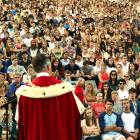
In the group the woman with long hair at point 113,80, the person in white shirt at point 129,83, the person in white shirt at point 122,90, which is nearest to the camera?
the person in white shirt at point 122,90

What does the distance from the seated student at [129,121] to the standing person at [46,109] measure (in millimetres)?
3473

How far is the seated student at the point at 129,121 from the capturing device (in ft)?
26.6

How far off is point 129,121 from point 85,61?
3744 millimetres

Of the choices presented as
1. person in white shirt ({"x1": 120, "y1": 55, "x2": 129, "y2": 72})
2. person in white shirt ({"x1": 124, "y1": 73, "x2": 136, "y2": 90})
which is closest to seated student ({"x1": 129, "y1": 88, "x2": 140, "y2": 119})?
person in white shirt ({"x1": 124, "y1": 73, "x2": 136, "y2": 90})

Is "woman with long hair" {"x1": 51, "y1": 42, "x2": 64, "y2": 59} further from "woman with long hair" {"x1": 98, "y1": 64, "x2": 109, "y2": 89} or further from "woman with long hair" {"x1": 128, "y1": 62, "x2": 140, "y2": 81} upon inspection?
"woman with long hair" {"x1": 128, "y1": 62, "x2": 140, "y2": 81}

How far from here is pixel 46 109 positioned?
4652mm

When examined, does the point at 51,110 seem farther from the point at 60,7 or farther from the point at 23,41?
the point at 60,7

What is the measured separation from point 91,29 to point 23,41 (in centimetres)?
301

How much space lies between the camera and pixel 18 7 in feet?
65.0

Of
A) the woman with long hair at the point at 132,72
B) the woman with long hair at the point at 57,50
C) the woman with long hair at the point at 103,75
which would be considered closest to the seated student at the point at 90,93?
the woman with long hair at the point at 103,75

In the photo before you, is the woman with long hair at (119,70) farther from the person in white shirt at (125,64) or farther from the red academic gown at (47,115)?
the red academic gown at (47,115)

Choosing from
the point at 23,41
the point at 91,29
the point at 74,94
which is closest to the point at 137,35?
the point at 91,29

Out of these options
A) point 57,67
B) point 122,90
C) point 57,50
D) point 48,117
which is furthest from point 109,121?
point 57,50

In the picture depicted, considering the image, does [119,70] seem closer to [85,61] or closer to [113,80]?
[113,80]
